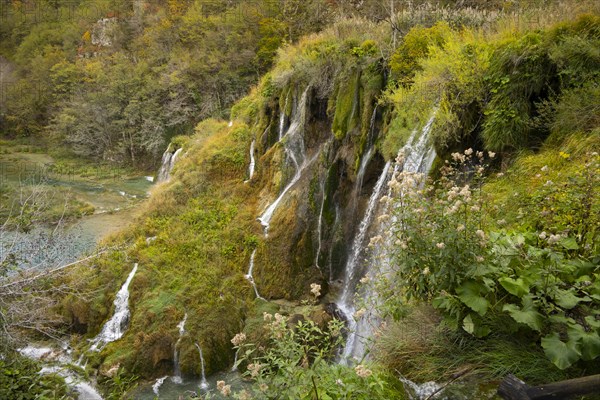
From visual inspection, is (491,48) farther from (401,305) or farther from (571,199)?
(401,305)

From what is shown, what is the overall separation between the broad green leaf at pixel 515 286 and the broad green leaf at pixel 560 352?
34 cm

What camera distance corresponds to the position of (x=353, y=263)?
934 centimetres

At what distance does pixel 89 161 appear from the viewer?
31141 millimetres

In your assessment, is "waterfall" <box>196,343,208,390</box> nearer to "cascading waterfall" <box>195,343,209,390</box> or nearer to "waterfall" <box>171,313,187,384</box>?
"cascading waterfall" <box>195,343,209,390</box>

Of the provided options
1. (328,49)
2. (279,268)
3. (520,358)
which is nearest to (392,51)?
(328,49)

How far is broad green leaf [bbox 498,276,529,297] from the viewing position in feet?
8.96

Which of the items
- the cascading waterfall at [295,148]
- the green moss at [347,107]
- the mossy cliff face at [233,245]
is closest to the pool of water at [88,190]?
the mossy cliff face at [233,245]

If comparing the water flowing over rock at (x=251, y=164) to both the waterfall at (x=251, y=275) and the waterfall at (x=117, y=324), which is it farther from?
the waterfall at (x=117, y=324)

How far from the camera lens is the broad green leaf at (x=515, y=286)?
2732 millimetres

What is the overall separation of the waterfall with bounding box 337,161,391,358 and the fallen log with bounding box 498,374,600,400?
5.85 meters

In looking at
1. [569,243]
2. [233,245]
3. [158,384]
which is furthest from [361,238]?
[569,243]

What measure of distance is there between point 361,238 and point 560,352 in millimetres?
6321

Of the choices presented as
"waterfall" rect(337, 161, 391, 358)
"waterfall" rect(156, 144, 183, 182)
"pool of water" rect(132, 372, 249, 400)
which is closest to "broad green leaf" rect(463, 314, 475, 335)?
"waterfall" rect(337, 161, 391, 358)

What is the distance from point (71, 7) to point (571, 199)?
6002 centimetres
